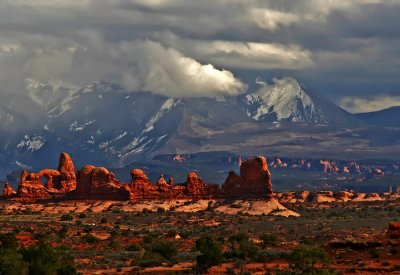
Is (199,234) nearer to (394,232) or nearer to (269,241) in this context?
(269,241)

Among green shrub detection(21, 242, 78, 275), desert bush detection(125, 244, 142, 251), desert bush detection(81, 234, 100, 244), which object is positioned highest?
green shrub detection(21, 242, 78, 275)

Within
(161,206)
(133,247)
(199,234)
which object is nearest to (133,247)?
Answer: (133,247)

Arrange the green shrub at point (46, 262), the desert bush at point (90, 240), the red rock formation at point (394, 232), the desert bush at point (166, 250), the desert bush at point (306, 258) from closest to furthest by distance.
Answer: the green shrub at point (46, 262)
the desert bush at point (306, 258)
the red rock formation at point (394, 232)
the desert bush at point (166, 250)
the desert bush at point (90, 240)

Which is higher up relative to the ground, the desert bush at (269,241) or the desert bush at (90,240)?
the desert bush at (90,240)

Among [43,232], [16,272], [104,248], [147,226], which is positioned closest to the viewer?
[16,272]

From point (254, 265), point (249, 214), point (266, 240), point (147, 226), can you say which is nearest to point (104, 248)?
point (266, 240)

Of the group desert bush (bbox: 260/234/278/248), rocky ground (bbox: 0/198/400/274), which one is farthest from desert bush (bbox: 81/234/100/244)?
desert bush (bbox: 260/234/278/248)

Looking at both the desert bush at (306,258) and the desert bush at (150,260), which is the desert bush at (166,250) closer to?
the desert bush at (150,260)

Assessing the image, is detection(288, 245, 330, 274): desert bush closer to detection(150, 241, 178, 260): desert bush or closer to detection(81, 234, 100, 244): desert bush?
detection(150, 241, 178, 260): desert bush

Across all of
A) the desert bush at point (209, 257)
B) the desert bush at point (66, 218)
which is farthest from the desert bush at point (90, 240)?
the desert bush at point (66, 218)

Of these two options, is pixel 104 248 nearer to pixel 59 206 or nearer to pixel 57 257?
pixel 57 257

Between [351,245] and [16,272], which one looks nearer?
[16,272]

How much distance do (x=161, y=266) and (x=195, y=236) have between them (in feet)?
143

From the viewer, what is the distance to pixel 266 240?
116188 mm
